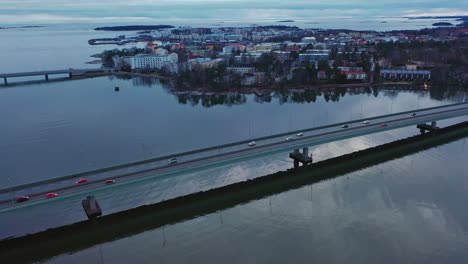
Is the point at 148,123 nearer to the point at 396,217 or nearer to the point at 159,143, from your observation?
the point at 159,143

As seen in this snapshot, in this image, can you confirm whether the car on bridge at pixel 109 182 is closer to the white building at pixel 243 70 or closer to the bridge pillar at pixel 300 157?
the bridge pillar at pixel 300 157

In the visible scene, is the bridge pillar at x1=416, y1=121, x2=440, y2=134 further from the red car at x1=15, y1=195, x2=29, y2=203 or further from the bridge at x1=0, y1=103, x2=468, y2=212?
the red car at x1=15, y1=195, x2=29, y2=203

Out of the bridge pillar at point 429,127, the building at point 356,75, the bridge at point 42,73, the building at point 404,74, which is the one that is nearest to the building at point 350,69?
the building at point 356,75

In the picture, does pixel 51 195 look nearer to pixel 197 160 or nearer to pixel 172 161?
pixel 172 161

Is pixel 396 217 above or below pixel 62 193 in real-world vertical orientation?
below

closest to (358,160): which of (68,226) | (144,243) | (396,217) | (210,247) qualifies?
(396,217)

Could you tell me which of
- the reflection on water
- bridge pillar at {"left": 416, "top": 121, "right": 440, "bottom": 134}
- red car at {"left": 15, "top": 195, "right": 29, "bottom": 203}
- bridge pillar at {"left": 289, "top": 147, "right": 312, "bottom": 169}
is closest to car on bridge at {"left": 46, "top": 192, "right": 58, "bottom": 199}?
the reflection on water
